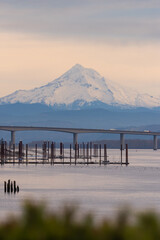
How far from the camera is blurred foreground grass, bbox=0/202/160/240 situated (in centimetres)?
590

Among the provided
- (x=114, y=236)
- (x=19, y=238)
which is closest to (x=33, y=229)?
(x=19, y=238)

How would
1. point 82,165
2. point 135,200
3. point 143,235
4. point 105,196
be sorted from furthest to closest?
point 82,165, point 105,196, point 135,200, point 143,235

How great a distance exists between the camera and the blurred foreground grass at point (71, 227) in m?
5.90

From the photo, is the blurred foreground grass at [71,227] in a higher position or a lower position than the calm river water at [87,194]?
higher

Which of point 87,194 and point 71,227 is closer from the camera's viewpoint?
point 71,227

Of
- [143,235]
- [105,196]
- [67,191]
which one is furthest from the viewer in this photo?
[67,191]

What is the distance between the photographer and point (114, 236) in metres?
5.95

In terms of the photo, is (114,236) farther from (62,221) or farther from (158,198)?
(158,198)

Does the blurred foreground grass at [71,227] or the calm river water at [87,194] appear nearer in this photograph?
the blurred foreground grass at [71,227]

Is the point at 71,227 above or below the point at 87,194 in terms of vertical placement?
above

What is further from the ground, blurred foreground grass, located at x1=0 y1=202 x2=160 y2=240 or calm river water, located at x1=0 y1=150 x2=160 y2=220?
blurred foreground grass, located at x1=0 y1=202 x2=160 y2=240

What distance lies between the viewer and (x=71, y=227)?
20.1ft

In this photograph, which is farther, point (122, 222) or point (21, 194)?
point (21, 194)

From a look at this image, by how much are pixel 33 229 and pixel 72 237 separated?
354 mm
